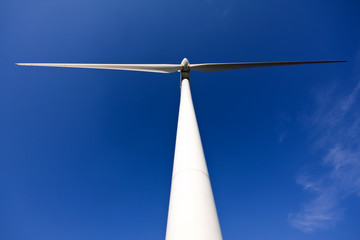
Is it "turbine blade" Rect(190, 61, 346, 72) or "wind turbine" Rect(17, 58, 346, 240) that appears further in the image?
"turbine blade" Rect(190, 61, 346, 72)

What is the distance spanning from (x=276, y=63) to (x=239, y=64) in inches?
120

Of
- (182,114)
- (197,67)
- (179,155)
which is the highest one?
(197,67)

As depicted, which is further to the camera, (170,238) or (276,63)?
(276,63)

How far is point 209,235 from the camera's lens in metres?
3.63

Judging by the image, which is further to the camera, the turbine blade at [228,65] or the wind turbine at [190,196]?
the turbine blade at [228,65]

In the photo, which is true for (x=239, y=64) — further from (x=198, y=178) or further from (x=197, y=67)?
(x=198, y=178)

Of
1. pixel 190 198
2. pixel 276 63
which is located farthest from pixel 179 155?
pixel 276 63

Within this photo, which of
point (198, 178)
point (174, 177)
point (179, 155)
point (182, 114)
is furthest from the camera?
point (182, 114)

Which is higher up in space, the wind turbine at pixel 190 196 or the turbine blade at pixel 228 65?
the turbine blade at pixel 228 65

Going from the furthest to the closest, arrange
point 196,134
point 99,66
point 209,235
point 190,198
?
point 99,66
point 196,134
point 190,198
point 209,235

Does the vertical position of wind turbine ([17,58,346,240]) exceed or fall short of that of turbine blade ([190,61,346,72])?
it falls short

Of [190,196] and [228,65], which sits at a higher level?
[228,65]

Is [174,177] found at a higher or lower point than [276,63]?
lower

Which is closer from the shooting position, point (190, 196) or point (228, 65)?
point (190, 196)
